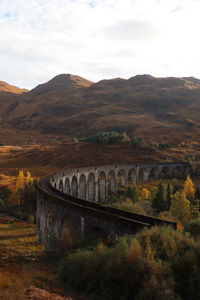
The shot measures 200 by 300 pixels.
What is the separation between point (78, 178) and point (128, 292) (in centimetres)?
4235

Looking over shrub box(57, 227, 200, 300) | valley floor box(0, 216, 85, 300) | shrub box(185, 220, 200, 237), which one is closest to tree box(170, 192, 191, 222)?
shrub box(185, 220, 200, 237)

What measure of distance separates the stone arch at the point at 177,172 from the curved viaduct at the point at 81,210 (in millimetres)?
22262

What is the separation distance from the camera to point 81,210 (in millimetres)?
27344

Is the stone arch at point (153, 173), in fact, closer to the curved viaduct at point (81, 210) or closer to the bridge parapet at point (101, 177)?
the bridge parapet at point (101, 177)

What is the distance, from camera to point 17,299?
14.7 meters

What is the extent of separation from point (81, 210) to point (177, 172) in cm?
6623

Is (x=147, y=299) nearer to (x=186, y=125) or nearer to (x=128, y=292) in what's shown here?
(x=128, y=292)

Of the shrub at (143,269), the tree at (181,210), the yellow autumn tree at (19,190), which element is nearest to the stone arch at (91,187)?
the yellow autumn tree at (19,190)

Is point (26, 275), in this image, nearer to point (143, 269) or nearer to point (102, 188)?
point (143, 269)

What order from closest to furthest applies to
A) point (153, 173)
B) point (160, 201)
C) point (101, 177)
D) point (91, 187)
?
point (160, 201) → point (91, 187) → point (101, 177) → point (153, 173)

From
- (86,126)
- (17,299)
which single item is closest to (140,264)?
(17,299)

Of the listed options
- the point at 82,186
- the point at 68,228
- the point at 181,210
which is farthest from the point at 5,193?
the point at 181,210

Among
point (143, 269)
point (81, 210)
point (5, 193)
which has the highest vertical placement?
point (81, 210)

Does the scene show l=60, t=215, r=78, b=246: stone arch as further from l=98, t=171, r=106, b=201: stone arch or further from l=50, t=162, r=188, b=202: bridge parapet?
l=98, t=171, r=106, b=201: stone arch
